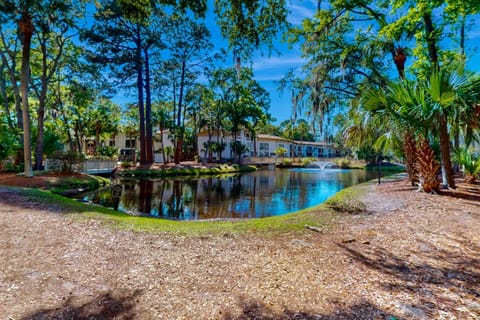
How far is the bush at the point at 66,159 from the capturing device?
12695 mm

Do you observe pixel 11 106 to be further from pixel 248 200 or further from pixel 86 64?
pixel 248 200

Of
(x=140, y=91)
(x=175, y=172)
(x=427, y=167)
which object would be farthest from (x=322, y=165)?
(x=427, y=167)

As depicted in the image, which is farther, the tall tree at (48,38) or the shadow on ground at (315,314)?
the tall tree at (48,38)

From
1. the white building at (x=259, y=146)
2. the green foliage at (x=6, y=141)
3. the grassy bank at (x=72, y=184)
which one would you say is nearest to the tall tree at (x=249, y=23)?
the grassy bank at (x=72, y=184)

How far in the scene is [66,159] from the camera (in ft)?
42.0

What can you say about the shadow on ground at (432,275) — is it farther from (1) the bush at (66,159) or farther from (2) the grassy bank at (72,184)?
(1) the bush at (66,159)

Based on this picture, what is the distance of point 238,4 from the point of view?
4.02m

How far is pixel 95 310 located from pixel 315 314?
6.76 ft

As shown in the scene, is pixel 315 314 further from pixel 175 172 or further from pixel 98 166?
pixel 175 172

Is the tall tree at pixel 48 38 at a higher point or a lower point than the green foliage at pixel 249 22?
higher

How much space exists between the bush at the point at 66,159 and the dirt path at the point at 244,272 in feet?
29.8

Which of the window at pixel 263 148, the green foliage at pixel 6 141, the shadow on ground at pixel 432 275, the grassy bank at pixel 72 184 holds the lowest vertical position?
the shadow on ground at pixel 432 275

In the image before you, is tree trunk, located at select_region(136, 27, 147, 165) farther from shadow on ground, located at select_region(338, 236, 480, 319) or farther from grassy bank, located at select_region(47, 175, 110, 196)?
shadow on ground, located at select_region(338, 236, 480, 319)

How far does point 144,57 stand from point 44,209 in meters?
20.5
